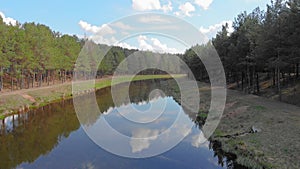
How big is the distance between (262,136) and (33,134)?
1824cm

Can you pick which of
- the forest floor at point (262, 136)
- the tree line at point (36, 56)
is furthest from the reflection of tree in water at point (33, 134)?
the tree line at point (36, 56)

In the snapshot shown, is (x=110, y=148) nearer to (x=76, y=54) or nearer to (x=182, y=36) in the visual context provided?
(x=182, y=36)

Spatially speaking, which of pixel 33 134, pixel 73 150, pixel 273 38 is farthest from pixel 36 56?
pixel 273 38

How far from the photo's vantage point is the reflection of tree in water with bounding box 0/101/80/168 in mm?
16766

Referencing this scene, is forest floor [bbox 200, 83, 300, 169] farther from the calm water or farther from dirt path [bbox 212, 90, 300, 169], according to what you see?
the calm water

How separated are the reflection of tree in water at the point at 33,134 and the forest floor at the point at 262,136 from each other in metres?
12.5

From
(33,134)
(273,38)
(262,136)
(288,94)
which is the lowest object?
(33,134)

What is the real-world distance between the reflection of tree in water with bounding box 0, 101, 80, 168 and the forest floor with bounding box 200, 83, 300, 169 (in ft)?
41.0

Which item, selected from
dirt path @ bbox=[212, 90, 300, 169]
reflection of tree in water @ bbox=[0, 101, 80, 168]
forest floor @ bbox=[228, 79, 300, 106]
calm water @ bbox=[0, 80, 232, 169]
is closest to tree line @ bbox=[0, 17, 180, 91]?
reflection of tree in water @ bbox=[0, 101, 80, 168]

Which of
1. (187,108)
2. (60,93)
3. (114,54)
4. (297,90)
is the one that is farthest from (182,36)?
(114,54)

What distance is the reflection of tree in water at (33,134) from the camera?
16766 millimetres

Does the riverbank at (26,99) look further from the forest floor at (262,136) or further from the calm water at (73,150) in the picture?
the forest floor at (262,136)

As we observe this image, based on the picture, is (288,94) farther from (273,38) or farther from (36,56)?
(36,56)

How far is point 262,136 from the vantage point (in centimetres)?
1653
